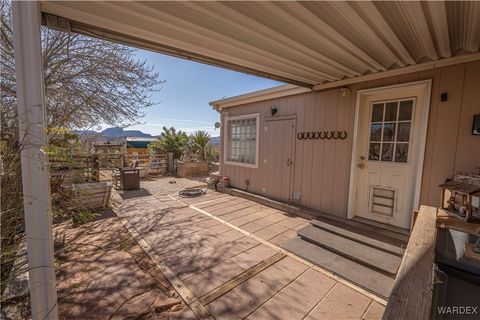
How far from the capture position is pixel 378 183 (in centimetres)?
360

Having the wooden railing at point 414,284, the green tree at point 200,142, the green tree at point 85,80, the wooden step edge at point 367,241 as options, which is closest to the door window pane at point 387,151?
the wooden step edge at point 367,241

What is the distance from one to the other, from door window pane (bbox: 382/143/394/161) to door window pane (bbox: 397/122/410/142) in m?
0.16

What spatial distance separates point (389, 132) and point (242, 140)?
3671 mm

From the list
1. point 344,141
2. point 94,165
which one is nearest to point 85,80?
point 94,165

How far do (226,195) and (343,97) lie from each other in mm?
3937

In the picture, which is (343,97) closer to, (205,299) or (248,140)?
(248,140)

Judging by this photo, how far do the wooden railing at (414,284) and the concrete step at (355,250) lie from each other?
125cm

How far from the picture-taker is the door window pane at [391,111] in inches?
134

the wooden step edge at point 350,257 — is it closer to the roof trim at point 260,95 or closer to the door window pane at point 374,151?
the door window pane at point 374,151

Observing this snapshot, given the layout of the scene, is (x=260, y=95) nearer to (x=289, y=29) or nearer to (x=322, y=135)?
(x=322, y=135)

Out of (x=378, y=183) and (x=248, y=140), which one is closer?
(x=378, y=183)

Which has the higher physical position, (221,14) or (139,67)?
(139,67)

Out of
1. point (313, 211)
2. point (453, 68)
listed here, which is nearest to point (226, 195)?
point (313, 211)

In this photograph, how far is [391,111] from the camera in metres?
3.45
